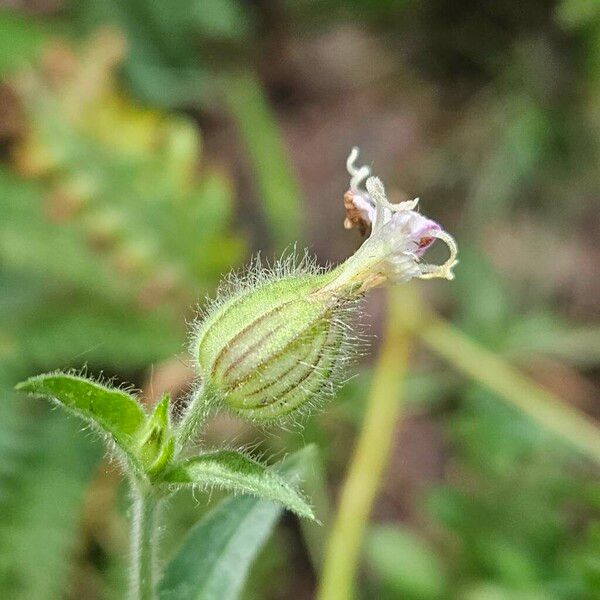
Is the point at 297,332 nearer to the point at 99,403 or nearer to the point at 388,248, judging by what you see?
the point at 388,248

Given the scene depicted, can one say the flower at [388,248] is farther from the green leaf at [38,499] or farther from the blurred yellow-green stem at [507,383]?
the blurred yellow-green stem at [507,383]

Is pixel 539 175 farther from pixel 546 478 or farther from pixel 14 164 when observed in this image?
pixel 14 164

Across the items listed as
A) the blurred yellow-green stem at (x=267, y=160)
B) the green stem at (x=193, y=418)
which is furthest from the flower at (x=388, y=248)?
the blurred yellow-green stem at (x=267, y=160)

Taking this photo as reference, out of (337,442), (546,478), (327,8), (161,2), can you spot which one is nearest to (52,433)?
(337,442)

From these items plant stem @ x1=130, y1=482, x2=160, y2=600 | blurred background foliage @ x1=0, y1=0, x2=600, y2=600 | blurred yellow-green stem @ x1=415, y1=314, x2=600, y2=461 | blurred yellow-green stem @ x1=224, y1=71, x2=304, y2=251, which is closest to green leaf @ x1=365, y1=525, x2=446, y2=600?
blurred background foliage @ x1=0, y1=0, x2=600, y2=600

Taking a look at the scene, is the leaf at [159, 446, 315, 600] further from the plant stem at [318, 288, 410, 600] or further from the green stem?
the plant stem at [318, 288, 410, 600]

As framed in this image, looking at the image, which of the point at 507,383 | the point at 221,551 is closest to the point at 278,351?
the point at 221,551
